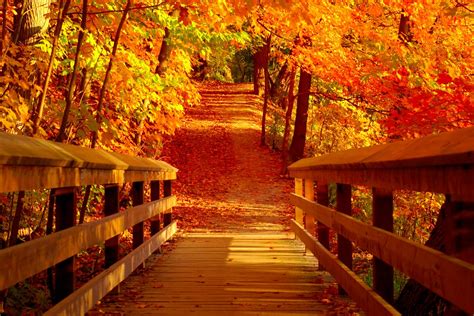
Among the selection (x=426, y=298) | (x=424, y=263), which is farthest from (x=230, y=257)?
(x=424, y=263)

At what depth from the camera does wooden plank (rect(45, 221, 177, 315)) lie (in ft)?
13.4

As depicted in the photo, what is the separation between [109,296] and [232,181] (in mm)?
15985

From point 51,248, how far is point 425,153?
2109mm

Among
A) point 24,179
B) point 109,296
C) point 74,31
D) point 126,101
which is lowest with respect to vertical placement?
point 109,296

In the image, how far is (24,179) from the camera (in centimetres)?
328

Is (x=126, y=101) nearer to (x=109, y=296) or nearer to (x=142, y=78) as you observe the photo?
(x=142, y=78)

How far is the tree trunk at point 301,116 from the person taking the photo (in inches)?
877

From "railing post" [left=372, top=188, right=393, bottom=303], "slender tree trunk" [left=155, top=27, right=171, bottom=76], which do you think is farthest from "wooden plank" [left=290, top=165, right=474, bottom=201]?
"slender tree trunk" [left=155, top=27, right=171, bottom=76]

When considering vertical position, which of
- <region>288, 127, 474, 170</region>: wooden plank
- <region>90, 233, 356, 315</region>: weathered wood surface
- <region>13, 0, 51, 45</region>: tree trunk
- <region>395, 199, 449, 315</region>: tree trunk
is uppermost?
<region>13, 0, 51, 45</region>: tree trunk

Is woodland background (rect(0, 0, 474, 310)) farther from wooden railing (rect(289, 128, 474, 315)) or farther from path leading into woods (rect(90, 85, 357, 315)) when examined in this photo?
wooden railing (rect(289, 128, 474, 315))

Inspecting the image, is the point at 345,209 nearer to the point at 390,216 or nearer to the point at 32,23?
the point at 390,216

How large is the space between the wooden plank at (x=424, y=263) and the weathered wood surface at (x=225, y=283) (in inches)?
49.6

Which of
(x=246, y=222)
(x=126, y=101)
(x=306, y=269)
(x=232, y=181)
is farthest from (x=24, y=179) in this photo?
(x=232, y=181)

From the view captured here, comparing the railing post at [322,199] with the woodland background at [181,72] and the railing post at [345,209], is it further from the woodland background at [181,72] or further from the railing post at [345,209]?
the woodland background at [181,72]
